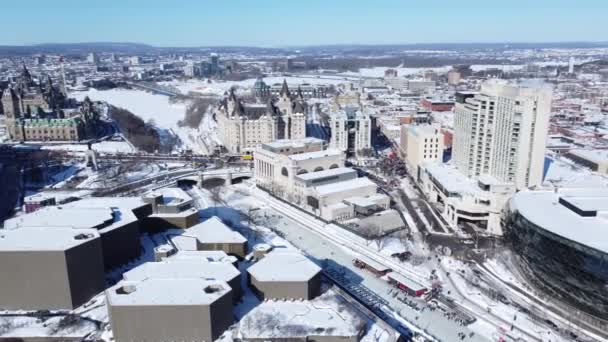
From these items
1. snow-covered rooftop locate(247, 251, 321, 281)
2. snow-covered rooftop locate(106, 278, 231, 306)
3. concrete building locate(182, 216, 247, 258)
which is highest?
snow-covered rooftop locate(106, 278, 231, 306)

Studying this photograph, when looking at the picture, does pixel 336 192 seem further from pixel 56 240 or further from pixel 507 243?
pixel 56 240

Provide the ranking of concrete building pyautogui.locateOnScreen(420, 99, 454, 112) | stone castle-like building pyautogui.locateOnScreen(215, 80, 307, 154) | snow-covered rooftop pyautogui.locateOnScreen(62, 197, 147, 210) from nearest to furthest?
snow-covered rooftop pyautogui.locateOnScreen(62, 197, 147, 210)
stone castle-like building pyautogui.locateOnScreen(215, 80, 307, 154)
concrete building pyautogui.locateOnScreen(420, 99, 454, 112)

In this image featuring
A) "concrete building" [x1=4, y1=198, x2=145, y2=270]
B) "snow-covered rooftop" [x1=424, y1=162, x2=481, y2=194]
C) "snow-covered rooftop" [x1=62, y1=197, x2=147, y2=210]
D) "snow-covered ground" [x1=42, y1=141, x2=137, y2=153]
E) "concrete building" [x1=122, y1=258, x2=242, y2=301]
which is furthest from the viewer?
"snow-covered ground" [x1=42, y1=141, x2=137, y2=153]

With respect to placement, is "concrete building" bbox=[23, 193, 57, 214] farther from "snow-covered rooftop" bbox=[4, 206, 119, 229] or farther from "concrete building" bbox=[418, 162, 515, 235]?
"concrete building" bbox=[418, 162, 515, 235]

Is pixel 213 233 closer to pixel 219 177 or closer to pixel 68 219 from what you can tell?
pixel 68 219

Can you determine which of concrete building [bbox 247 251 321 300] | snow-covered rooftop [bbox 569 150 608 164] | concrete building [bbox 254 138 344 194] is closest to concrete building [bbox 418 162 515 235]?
concrete building [bbox 254 138 344 194]

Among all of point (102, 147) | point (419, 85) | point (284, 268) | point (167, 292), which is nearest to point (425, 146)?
point (284, 268)

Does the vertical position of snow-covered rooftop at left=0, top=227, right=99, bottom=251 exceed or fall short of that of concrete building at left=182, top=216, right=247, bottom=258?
it exceeds it
